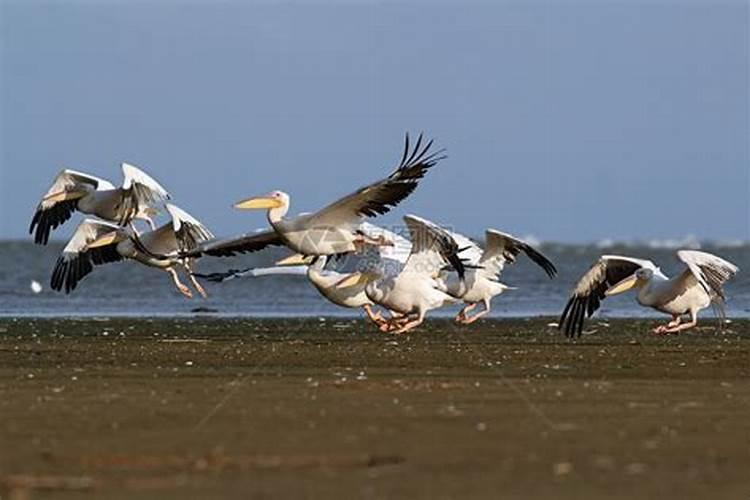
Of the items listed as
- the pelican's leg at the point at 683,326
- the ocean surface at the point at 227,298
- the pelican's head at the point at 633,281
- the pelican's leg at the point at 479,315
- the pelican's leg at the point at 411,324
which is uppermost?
the pelican's head at the point at 633,281

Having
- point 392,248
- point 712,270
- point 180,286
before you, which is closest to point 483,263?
point 392,248

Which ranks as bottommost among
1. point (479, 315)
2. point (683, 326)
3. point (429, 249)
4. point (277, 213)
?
point (479, 315)

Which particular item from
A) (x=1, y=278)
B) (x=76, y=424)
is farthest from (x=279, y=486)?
(x=1, y=278)

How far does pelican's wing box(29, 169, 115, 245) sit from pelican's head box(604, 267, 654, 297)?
6.08 meters

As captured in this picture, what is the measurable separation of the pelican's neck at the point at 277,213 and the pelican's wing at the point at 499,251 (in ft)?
7.36

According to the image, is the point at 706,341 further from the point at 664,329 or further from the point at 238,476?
the point at 238,476

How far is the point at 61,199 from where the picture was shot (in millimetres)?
22141

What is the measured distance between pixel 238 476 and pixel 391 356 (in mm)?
7643

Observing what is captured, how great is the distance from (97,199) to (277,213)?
→ 3.42 meters

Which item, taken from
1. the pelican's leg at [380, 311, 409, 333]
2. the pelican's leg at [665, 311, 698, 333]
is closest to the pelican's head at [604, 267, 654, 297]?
the pelican's leg at [665, 311, 698, 333]

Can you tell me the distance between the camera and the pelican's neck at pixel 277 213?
18.8 metres

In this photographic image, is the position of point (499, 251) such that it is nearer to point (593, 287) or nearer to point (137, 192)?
point (593, 287)

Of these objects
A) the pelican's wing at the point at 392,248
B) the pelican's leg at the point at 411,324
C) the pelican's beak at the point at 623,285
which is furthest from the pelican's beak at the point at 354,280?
the pelican's beak at the point at 623,285

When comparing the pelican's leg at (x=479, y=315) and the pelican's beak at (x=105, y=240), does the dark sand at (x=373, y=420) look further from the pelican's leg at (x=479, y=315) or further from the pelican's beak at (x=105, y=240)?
the pelican's beak at (x=105, y=240)
